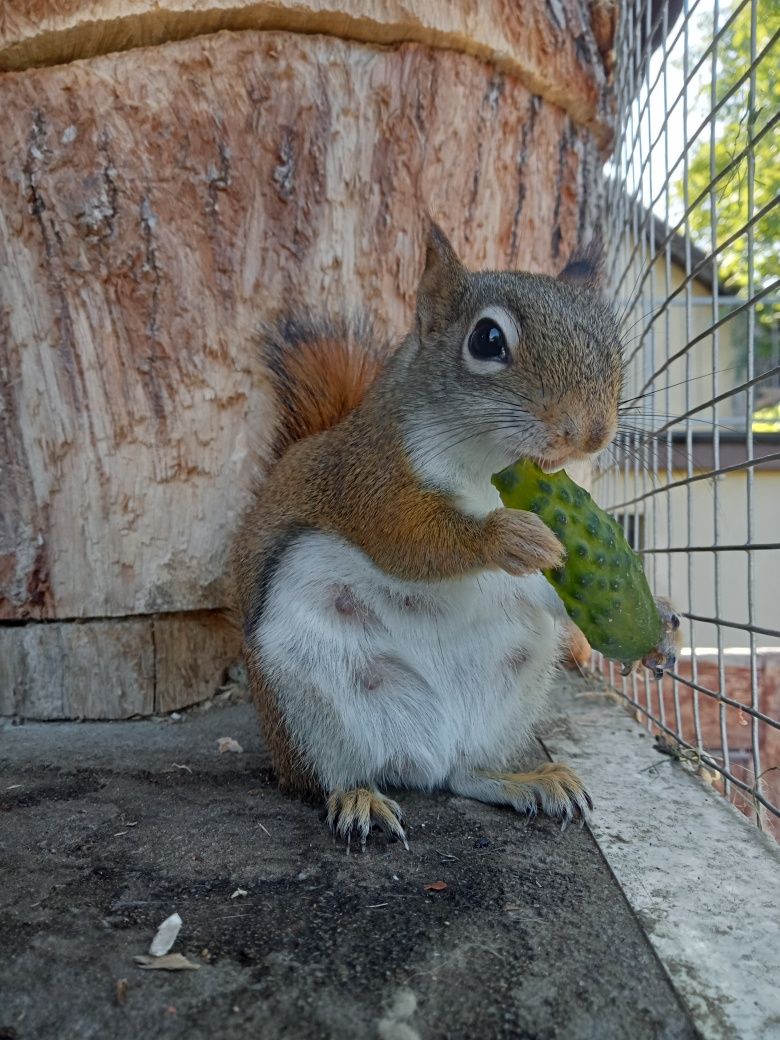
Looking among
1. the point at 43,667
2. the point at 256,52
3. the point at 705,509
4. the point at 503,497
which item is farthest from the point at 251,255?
the point at 705,509

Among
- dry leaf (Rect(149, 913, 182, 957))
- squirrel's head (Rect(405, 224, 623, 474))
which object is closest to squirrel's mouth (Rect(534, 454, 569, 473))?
squirrel's head (Rect(405, 224, 623, 474))

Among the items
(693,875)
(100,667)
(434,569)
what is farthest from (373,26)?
(693,875)

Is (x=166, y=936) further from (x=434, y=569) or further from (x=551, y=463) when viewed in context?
(x=551, y=463)

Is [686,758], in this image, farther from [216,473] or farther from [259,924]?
[216,473]

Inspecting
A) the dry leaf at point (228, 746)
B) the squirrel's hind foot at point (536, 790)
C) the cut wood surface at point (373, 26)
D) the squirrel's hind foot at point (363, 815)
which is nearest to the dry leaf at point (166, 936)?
the squirrel's hind foot at point (363, 815)

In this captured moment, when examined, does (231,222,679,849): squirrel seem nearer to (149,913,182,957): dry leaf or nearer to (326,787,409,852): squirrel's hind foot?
(326,787,409,852): squirrel's hind foot

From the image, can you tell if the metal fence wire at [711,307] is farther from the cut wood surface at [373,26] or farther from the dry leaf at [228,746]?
the dry leaf at [228,746]
